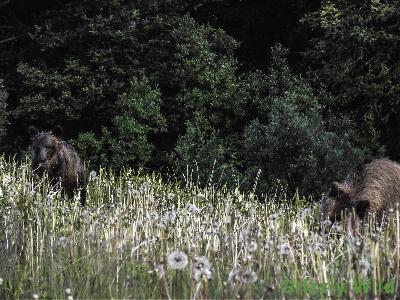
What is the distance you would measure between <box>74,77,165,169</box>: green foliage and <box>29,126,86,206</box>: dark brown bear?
18.7 feet

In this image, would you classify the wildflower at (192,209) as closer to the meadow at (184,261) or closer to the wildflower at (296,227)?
the meadow at (184,261)

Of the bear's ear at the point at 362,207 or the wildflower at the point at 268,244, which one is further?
the bear's ear at the point at 362,207

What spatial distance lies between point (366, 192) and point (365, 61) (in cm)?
977

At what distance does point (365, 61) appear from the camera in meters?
17.7

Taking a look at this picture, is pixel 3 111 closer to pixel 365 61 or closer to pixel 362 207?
pixel 365 61

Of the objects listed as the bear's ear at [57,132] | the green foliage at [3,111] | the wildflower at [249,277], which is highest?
the green foliage at [3,111]

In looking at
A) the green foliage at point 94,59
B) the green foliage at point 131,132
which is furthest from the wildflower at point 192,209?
the green foliage at point 94,59

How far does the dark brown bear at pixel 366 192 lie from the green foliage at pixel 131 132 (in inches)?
412

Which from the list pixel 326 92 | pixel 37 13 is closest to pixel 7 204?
pixel 326 92

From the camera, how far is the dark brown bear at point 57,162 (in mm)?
12711

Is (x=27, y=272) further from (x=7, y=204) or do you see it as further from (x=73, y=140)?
(x=73, y=140)

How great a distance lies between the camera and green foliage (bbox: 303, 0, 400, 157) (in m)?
16.8

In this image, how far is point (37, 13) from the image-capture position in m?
24.1

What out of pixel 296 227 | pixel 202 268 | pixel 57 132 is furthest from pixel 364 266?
pixel 57 132
